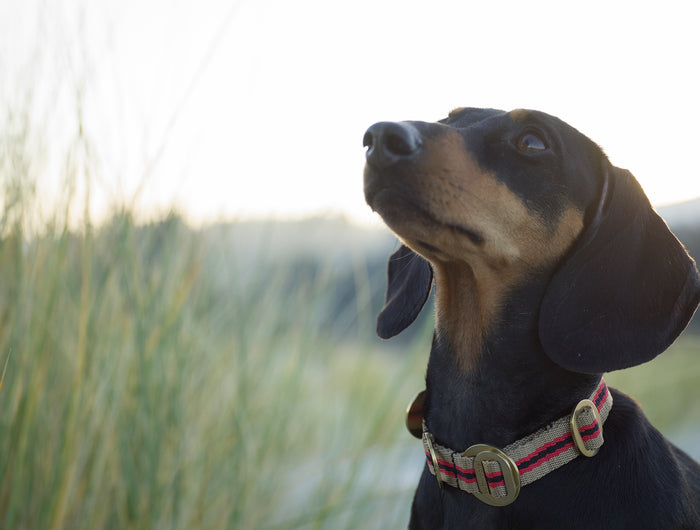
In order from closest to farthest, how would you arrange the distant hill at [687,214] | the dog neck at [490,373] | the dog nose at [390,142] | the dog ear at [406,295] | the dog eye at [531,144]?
the dog nose at [390,142] < the dog neck at [490,373] < the dog eye at [531,144] < the dog ear at [406,295] < the distant hill at [687,214]

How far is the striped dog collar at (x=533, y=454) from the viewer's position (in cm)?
148

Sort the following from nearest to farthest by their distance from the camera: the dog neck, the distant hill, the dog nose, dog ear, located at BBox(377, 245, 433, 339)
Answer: the dog nose
the dog neck
dog ear, located at BBox(377, 245, 433, 339)
the distant hill

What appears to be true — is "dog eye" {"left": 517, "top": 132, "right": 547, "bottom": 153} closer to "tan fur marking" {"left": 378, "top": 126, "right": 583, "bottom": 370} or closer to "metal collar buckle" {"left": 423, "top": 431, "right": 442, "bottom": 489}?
"tan fur marking" {"left": 378, "top": 126, "right": 583, "bottom": 370}

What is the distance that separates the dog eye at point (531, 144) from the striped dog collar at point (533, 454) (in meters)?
0.68

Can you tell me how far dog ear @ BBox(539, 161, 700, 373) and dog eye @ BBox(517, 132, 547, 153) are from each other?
235mm

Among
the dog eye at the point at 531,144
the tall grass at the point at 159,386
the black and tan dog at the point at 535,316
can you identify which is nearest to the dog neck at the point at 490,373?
the black and tan dog at the point at 535,316

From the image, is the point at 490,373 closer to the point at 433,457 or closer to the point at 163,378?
the point at 433,457

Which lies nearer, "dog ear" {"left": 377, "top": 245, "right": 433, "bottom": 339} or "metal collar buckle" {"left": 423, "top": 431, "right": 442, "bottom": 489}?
"metal collar buckle" {"left": 423, "top": 431, "right": 442, "bottom": 489}

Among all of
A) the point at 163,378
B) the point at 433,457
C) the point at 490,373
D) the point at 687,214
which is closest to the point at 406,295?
the point at 490,373

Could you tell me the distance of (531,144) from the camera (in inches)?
68.1

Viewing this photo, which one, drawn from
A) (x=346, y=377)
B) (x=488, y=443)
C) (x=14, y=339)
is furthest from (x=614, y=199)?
(x=346, y=377)

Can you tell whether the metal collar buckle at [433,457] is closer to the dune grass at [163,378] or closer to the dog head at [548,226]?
the dog head at [548,226]

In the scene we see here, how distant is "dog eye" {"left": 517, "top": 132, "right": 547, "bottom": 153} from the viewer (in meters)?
1.73

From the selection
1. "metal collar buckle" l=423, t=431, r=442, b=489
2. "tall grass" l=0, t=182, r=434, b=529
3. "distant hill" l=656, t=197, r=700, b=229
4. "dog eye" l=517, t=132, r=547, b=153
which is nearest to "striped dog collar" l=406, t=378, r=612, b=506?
"metal collar buckle" l=423, t=431, r=442, b=489
